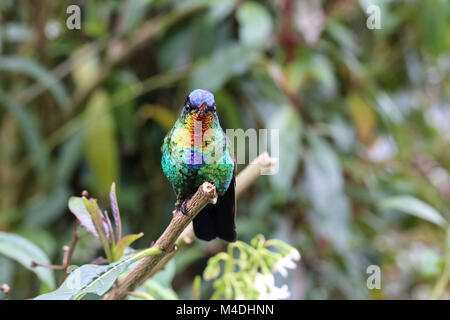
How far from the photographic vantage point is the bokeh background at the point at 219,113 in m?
1.33

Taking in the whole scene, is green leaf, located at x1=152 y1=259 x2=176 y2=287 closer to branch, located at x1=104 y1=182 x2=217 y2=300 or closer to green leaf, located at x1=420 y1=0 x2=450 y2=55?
branch, located at x1=104 y1=182 x2=217 y2=300

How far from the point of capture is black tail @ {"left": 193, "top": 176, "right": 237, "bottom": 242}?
49 cm

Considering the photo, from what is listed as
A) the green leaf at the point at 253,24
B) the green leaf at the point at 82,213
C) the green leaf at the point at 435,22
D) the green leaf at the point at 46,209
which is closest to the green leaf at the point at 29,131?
the green leaf at the point at 46,209

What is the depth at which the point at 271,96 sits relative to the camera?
1.40m

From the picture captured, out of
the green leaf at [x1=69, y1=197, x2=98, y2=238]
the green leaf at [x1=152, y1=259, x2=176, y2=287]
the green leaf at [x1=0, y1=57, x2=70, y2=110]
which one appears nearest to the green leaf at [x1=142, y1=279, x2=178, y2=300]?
the green leaf at [x1=152, y1=259, x2=176, y2=287]

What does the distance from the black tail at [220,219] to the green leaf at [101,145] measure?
2.75 feet

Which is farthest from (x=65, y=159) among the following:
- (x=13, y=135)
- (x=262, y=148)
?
(x=262, y=148)

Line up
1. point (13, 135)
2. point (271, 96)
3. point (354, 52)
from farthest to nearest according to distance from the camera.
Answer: point (354, 52), point (13, 135), point (271, 96)

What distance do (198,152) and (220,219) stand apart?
0.31 feet

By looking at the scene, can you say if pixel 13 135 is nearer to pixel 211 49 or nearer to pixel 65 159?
pixel 65 159

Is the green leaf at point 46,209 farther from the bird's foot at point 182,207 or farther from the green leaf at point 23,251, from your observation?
the bird's foot at point 182,207

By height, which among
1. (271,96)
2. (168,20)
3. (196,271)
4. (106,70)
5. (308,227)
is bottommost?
(196,271)

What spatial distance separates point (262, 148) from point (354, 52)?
2.38 feet
